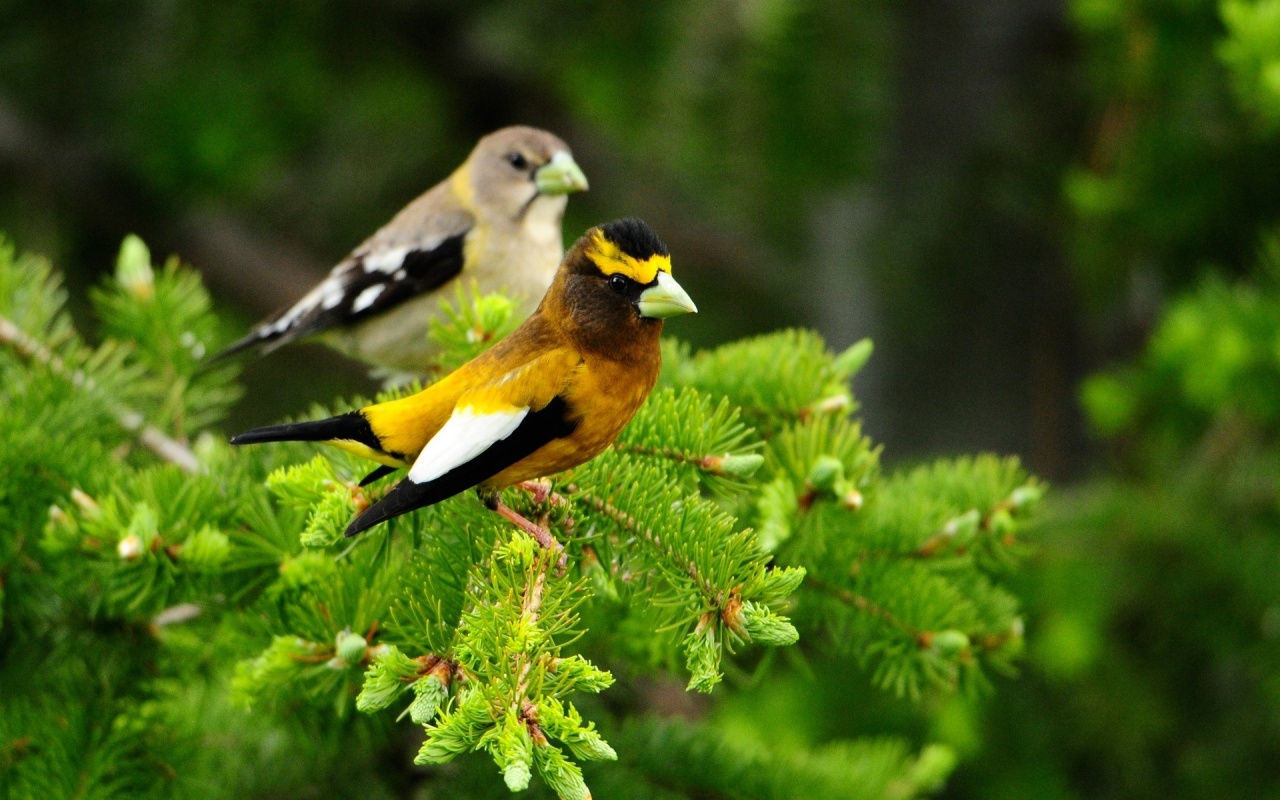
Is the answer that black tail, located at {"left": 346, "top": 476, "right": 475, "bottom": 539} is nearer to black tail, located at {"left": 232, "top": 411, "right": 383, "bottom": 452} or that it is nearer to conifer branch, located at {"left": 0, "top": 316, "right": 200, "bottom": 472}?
black tail, located at {"left": 232, "top": 411, "right": 383, "bottom": 452}

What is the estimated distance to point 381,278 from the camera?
14.8 ft

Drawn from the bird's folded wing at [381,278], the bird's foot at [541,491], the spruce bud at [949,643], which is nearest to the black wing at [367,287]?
the bird's folded wing at [381,278]

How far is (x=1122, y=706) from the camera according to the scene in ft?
17.4

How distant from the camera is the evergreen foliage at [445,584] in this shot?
2314 millimetres

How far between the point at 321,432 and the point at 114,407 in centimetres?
109

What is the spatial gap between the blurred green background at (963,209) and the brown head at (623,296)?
2103mm

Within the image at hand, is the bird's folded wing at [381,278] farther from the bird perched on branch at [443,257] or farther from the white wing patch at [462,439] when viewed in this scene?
the white wing patch at [462,439]

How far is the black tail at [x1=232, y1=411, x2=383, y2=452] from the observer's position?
2.46 meters

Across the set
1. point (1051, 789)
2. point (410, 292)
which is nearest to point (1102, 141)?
point (1051, 789)

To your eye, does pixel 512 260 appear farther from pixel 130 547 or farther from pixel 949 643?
pixel 949 643

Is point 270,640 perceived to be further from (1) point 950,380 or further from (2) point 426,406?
(1) point 950,380

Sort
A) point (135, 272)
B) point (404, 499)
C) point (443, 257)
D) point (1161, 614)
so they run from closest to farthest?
point (404, 499) → point (135, 272) → point (443, 257) → point (1161, 614)

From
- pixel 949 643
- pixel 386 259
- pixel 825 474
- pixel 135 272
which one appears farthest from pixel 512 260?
pixel 949 643

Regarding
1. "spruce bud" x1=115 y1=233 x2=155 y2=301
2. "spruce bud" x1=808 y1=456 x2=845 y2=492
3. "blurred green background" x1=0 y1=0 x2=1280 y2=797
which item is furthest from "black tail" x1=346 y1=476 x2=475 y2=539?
"blurred green background" x1=0 y1=0 x2=1280 y2=797
